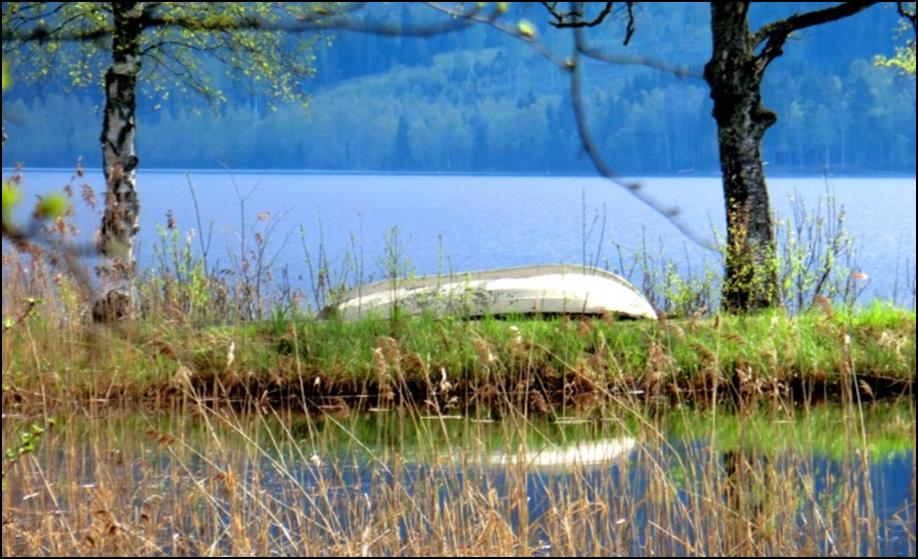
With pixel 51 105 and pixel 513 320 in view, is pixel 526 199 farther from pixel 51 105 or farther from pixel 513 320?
pixel 513 320

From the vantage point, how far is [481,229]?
4219 cm

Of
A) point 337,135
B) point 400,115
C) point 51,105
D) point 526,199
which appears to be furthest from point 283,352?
point 337,135

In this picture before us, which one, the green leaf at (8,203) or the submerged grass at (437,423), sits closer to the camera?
the green leaf at (8,203)

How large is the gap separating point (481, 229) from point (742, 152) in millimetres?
31819

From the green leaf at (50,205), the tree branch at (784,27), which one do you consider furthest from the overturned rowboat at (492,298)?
the green leaf at (50,205)

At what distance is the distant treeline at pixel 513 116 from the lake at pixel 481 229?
314cm

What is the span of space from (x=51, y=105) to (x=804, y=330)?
161 feet

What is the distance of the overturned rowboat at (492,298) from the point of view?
9703 millimetres

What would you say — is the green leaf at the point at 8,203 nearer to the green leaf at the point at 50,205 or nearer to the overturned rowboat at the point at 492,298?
the green leaf at the point at 50,205

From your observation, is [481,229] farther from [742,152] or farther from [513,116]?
[742,152]

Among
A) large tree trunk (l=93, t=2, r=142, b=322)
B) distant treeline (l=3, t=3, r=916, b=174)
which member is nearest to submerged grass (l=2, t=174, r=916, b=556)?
large tree trunk (l=93, t=2, r=142, b=322)

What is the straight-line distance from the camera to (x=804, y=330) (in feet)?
29.6

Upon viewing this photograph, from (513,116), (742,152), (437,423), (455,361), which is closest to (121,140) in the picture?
(455,361)

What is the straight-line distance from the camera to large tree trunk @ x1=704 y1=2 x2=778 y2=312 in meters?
10.2
